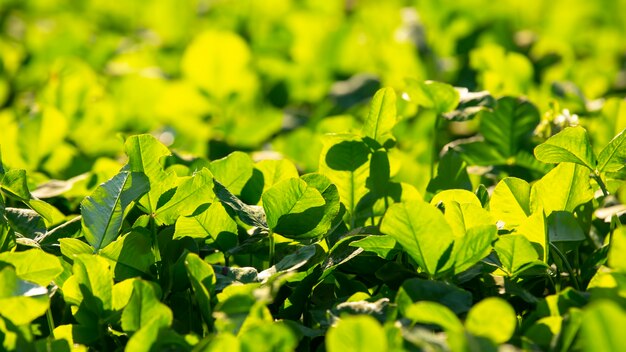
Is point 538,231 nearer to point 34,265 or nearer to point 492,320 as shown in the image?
point 492,320

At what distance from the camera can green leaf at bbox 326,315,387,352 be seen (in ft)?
3.62

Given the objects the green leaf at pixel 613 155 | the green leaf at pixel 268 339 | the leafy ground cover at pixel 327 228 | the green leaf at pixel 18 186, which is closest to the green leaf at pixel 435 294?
the leafy ground cover at pixel 327 228

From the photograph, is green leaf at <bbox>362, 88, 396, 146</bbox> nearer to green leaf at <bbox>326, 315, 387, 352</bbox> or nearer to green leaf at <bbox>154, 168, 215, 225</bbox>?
green leaf at <bbox>154, 168, 215, 225</bbox>

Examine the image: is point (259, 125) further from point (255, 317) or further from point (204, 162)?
point (255, 317)

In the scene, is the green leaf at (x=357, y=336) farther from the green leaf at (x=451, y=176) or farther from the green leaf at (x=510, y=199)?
the green leaf at (x=451, y=176)

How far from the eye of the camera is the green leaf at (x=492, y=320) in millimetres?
1188

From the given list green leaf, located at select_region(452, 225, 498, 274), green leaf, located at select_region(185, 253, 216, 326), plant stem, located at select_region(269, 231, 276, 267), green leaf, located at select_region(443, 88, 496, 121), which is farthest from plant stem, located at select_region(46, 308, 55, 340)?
green leaf, located at select_region(443, 88, 496, 121)

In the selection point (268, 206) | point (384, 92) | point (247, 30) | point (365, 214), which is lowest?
point (247, 30)

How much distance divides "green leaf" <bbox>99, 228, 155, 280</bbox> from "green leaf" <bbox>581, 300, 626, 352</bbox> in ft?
2.67

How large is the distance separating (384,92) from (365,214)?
10.0 inches

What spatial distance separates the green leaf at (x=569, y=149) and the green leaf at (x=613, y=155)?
0.02 m

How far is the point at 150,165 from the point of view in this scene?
1.62 meters

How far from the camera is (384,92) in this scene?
67.4 inches

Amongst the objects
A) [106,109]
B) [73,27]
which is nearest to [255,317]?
[106,109]
